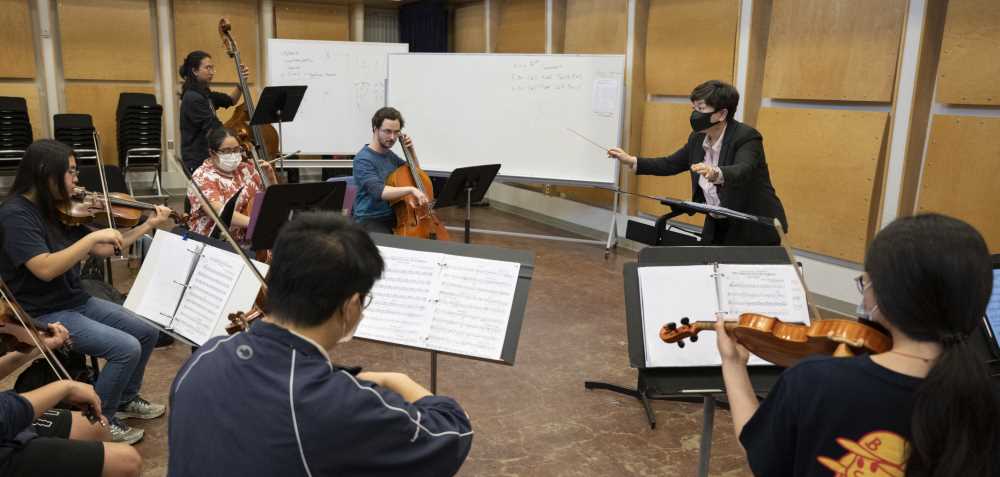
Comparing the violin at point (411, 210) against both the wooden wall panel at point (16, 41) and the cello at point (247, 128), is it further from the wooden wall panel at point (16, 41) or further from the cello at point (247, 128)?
the wooden wall panel at point (16, 41)

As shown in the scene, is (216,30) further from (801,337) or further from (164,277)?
(801,337)

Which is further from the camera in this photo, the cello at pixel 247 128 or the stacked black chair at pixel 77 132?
the stacked black chair at pixel 77 132

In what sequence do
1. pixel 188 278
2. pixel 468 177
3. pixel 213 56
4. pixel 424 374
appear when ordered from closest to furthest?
1. pixel 188 278
2. pixel 424 374
3. pixel 468 177
4. pixel 213 56

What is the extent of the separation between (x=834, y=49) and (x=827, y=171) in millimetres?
772

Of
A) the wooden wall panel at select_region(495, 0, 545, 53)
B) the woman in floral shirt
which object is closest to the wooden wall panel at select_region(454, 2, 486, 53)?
the wooden wall panel at select_region(495, 0, 545, 53)

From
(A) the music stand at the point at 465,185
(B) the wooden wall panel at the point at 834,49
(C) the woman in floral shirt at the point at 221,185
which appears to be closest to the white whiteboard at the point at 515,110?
(B) the wooden wall panel at the point at 834,49

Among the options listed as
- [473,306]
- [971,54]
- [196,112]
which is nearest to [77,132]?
[196,112]

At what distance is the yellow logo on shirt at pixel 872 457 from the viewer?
120 cm

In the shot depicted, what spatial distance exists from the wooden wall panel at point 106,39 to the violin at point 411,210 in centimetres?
538

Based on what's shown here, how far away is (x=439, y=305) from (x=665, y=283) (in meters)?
0.69

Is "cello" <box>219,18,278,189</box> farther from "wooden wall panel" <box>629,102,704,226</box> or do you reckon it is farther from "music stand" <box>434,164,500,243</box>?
"wooden wall panel" <box>629,102,704,226</box>

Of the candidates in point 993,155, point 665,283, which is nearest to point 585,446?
point 665,283

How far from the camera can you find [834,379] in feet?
4.02

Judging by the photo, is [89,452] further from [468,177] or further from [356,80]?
[356,80]
